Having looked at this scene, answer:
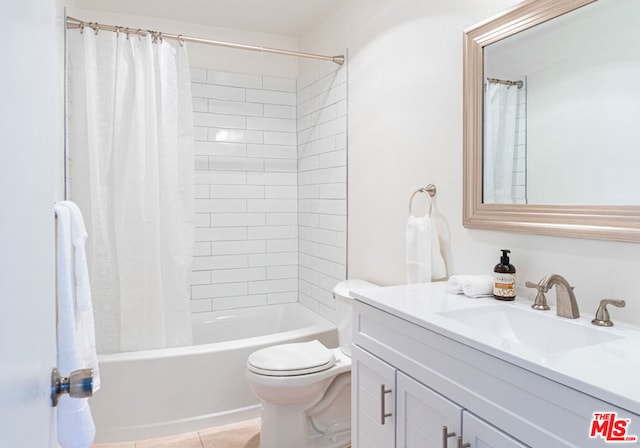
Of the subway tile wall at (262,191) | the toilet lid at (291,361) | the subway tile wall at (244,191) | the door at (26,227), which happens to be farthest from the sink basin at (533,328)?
the subway tile wall at (244,191)

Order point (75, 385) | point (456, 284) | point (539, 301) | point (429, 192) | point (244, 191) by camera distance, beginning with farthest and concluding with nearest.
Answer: point (244, 191)
point (429, 192)
point (456, 284)
point (539, 301)
point (75, 385)

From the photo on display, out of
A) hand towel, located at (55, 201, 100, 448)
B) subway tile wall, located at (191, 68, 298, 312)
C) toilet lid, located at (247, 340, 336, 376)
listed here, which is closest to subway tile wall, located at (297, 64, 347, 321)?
subway tile wall, located at (191, 68, 298, 312)

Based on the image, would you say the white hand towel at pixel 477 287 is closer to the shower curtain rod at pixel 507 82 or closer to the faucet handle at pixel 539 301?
the faucet handle at pixel 539 301

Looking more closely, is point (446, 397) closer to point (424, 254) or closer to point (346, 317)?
point (424, 254)

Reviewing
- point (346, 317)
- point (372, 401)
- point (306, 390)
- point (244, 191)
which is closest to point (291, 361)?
point (306, 390)

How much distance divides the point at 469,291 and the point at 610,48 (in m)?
0.88

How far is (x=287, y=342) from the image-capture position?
2.68m

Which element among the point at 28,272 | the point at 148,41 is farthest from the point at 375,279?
the point at 28,272

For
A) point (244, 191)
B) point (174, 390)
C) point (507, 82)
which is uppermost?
point (507, 82)

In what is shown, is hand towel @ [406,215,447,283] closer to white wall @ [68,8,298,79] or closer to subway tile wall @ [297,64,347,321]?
subway tile wall @ [297,64,347,321]

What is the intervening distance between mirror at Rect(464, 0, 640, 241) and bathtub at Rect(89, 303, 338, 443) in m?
1.58

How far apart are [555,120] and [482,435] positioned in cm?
103

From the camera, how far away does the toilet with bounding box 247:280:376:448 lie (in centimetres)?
212

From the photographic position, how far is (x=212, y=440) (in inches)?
95.1
